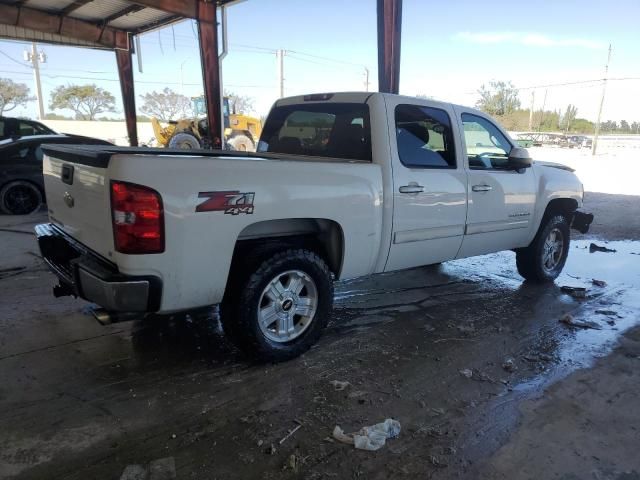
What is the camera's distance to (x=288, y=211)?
328cm

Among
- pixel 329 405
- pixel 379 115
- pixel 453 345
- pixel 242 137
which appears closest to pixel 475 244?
pixel 453 345

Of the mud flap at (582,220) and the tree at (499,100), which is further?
the tree at (499,100)

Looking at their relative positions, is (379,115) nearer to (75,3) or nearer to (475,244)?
(475,244)

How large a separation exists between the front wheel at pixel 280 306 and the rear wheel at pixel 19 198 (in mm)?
7800

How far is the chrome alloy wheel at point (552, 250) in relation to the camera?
5.78m

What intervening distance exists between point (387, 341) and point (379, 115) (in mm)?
1863

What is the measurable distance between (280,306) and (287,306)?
0.06m

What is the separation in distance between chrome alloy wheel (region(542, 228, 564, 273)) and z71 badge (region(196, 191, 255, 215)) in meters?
4.09

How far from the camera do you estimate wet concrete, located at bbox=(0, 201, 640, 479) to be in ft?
8.33

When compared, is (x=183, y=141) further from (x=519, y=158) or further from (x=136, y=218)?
(x=136, y=218)

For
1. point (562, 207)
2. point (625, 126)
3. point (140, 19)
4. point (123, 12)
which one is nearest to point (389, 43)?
point (562, 207)

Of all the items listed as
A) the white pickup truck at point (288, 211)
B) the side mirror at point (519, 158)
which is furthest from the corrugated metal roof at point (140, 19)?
the side mirror at point (519, 158)

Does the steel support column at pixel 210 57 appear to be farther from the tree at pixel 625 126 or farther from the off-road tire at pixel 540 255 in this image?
the tree at pixel 625 126

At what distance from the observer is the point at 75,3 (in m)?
14.9
